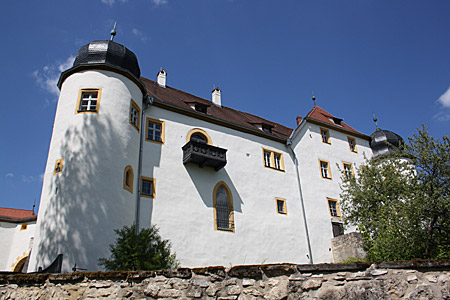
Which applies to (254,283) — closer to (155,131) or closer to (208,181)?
(208,181)

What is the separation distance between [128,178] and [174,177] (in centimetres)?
248

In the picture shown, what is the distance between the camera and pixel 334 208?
2283 centimetres

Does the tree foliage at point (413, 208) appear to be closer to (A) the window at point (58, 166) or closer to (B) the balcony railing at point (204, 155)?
(B) the balcony railing at point (204, 155)

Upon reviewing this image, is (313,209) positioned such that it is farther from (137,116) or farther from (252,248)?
(137,116)

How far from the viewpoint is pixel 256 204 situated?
1992cm

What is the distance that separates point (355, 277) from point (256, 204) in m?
14.4

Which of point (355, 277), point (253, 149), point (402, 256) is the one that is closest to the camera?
point (355, 277)

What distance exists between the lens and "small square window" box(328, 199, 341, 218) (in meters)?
22.6

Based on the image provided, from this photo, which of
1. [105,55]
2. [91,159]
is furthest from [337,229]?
[105,55]

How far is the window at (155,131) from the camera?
58.7 feet

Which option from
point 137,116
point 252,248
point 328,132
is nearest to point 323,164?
point 328,132

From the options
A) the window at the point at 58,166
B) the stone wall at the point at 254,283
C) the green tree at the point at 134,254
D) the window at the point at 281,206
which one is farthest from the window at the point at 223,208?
the stone wall at the point at 254,283

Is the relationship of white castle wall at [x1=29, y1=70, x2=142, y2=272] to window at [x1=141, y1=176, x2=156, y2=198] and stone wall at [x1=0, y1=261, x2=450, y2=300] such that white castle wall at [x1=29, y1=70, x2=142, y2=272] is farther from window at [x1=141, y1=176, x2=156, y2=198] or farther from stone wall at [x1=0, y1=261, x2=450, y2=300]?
stone wall at [x1=0, y1=261, x2=450, y2=300]

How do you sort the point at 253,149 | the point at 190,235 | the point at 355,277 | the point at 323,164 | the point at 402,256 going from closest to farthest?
the point at 355,277, the point at 402,256, the point at 190,235, the point at 253,149, the point at 323,164
